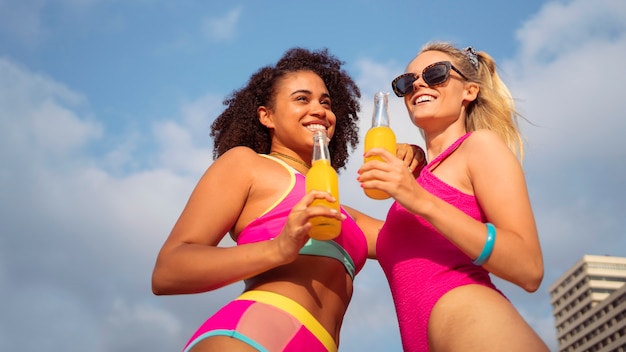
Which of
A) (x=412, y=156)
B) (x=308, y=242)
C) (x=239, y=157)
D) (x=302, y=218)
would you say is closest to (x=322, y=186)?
(x=302, y=218)

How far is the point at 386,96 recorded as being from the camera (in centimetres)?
431

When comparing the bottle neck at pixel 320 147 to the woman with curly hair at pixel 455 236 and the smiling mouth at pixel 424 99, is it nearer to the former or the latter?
the woman with curly hair at pixel 455 236

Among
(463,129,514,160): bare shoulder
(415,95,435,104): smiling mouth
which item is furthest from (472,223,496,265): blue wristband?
(415,95,435,104): smiling mouth

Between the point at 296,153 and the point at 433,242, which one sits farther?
the point at 296,153

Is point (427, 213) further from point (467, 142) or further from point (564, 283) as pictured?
point (564, 283)

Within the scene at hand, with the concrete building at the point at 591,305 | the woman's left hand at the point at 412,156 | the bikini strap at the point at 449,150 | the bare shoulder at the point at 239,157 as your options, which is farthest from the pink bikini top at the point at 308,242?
the concrete building at the point at 591,305

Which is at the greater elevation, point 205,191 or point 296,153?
point 296,153

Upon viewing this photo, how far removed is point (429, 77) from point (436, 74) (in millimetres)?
54

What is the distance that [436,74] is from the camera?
Answer: 4.60 meters

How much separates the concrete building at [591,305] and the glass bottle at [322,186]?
111022mm

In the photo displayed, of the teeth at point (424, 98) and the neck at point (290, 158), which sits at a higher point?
the neck at point (290, 158)

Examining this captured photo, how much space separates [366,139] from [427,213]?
769 millimetres

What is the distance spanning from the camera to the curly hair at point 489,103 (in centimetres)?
466

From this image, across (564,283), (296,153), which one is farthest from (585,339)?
(296,153)
